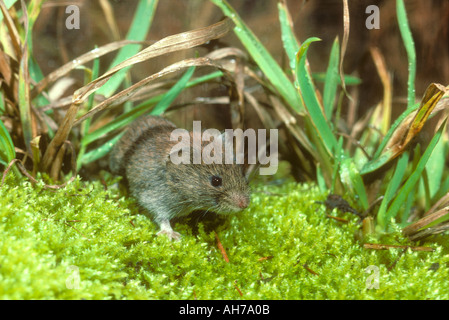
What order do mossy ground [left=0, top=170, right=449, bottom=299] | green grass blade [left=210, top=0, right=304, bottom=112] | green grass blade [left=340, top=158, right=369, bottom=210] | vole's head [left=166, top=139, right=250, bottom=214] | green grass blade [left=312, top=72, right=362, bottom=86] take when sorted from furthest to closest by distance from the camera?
green grass blade [left=312, top=72, right=362, bottom=86]
green grass blade [left=210, top=0, right=304, bottom=112]
green grass blade [left=340, top=158, right=369, bottom=210]
vole's head [left=166, top=139, right=250, bottom=214]
mossy ground [left=0, top=170, right=449, bottom=299]

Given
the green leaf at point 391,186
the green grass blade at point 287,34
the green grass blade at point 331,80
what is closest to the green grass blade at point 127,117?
the green grass blade at point 287,34

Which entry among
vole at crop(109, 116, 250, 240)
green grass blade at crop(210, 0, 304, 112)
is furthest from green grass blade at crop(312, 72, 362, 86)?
vole at crop(109, 116, 250, 240)

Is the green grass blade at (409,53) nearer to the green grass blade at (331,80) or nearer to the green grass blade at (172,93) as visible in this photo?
the green grass blade at (331,80)

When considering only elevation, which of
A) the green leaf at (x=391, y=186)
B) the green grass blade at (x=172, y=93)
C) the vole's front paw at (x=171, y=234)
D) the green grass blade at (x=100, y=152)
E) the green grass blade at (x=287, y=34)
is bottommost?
the vole's front paw at (x=171, y=234)

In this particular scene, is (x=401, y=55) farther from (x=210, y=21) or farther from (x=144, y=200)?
(x=144, y=200)

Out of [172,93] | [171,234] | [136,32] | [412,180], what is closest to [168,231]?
[171,234]

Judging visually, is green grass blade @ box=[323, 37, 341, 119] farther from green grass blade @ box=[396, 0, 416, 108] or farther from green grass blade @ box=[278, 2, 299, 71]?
green grass blade @ box=[396, 0, 416, 108]
